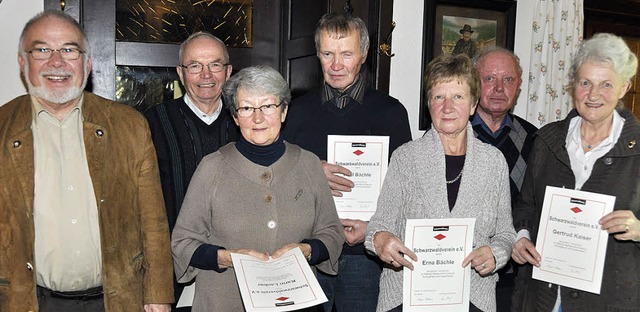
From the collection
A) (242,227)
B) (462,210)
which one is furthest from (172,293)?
(462,210)

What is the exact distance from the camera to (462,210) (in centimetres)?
254

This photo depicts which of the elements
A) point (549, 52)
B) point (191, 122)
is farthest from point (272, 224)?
point (549, 52)

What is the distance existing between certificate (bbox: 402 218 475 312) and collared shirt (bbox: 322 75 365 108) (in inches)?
30.4

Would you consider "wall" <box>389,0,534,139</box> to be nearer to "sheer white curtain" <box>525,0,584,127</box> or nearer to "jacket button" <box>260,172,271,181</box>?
"sheer white curtain" <box>525,0,584,127</box>

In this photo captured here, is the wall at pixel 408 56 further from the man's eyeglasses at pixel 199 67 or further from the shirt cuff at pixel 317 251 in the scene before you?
the shirt cuff at pixel 317 251

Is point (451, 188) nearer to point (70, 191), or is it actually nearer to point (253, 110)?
point (253, 110)

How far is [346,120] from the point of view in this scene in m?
2.93

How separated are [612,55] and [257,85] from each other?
1502mm

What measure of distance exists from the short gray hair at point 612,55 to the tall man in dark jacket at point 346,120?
852mm

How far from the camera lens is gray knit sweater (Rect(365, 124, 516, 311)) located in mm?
2561

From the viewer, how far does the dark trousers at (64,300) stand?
Result: 246 cm

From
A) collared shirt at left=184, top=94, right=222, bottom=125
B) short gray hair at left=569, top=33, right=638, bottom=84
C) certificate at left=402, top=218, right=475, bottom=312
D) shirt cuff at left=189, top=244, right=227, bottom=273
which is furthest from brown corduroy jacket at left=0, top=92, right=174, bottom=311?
short gray hair at left=569, top=33, right=638, bottom=84

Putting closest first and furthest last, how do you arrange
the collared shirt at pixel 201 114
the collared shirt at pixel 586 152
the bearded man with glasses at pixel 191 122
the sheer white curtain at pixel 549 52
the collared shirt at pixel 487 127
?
the collared shirt at pixel 586 152 < the bearded man with glasses at pixel 191 122 < the collared shirt at pixel 201 114 < the collared shirt at pixel 487 127 < the sheer white curtain at pixel 549 52

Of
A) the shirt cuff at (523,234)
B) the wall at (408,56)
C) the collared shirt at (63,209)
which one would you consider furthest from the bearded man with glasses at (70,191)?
the wall at (408,56)
